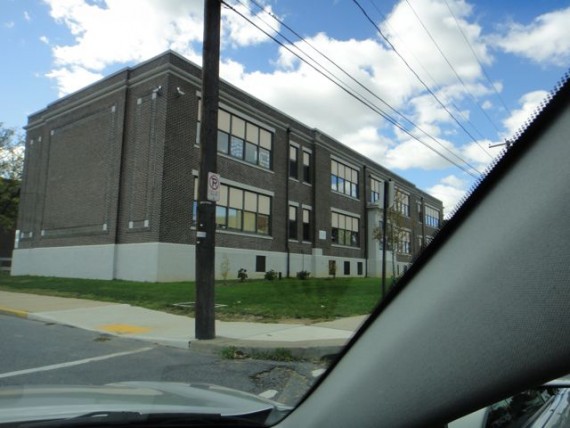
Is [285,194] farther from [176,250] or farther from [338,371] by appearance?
[338,371]

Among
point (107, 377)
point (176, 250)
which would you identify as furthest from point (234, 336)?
point (176, 250)

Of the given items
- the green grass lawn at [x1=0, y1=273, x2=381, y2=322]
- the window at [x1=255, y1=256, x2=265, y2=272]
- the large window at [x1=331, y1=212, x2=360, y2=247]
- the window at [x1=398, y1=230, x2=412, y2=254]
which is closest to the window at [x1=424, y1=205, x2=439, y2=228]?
the window at [x1=398, y1=230, x2=412, y2=254]

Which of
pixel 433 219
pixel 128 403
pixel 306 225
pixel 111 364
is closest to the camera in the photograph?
pixel 433 219

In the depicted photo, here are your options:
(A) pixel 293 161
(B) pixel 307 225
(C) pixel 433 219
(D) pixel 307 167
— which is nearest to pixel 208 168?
(C) pixel 433 219

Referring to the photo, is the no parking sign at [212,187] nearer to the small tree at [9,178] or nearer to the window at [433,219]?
the window at [433,219]

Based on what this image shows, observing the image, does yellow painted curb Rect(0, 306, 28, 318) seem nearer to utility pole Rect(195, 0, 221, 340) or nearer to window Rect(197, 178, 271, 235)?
utility pole Rect(195, 0, 221, 340)

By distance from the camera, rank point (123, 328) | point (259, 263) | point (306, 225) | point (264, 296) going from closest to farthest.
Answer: point (123, 328) → point (264, 296) → point (259, 263) → point (306, 225)

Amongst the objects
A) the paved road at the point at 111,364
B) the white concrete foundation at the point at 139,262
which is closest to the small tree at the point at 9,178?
the white concrete foundation at the point at 139,262

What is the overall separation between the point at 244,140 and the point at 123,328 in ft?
51.2

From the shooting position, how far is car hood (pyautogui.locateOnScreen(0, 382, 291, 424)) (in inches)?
76.1

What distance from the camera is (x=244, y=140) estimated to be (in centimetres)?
2355

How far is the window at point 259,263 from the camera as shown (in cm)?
2375

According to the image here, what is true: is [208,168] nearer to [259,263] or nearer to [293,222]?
[259,263]

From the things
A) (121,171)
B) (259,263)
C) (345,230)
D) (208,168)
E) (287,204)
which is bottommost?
(259,263)
